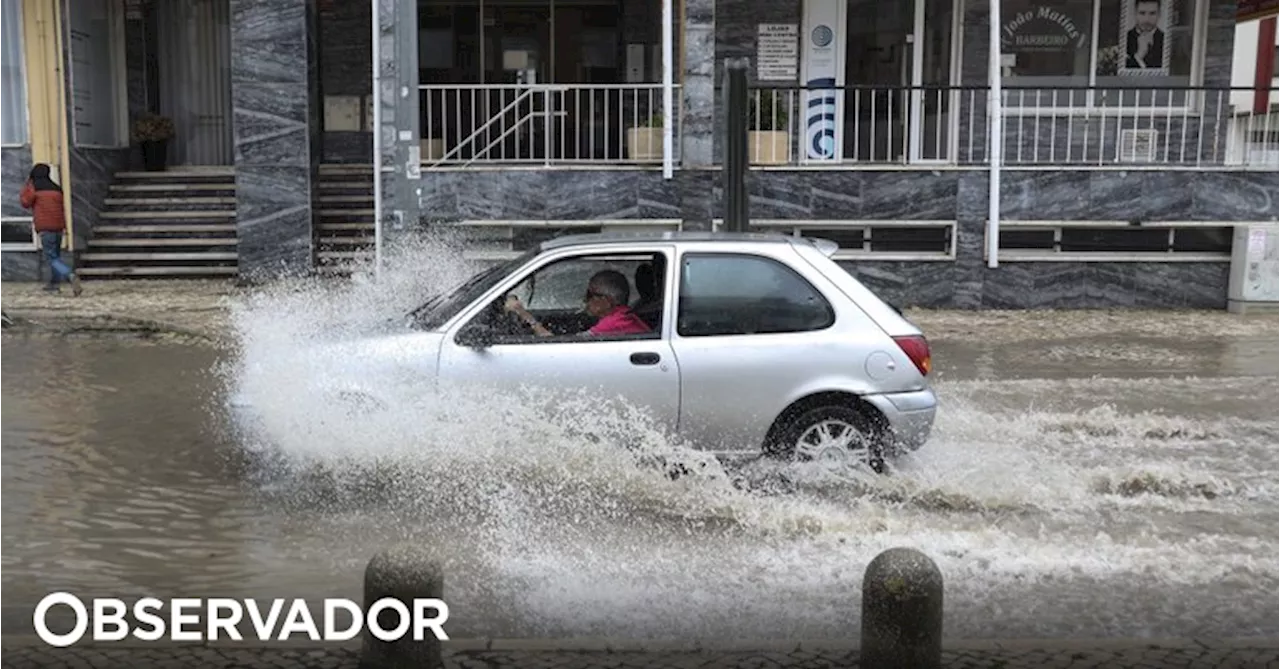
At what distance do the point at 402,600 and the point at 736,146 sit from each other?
730cm

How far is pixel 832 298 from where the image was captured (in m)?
6.86

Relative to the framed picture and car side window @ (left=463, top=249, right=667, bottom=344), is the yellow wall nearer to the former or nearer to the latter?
car side window @ (left=463, top=249, right=667, bottom=344)

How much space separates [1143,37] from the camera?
16.6m

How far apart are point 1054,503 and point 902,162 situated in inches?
352

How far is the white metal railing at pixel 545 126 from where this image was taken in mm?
15062

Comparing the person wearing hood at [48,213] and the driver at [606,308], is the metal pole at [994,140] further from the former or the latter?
the person wearing hood at [48,213]

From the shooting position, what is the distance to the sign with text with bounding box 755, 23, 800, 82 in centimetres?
1630

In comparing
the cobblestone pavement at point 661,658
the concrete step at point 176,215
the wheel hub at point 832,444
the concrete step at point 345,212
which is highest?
the concrete step at point 345,212

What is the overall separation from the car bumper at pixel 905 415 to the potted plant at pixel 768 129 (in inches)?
321

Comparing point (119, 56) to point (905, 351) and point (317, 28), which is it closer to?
point (317, 28)

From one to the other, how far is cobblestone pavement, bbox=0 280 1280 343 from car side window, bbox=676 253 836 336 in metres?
6.39

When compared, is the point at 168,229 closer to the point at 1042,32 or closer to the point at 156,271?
the point at 156,271

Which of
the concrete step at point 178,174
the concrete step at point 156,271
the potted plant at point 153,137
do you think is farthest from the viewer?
the potted plant at point 153,137

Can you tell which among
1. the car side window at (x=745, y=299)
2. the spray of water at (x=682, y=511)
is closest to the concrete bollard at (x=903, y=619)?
the spray of water at (x=682, y=511)
